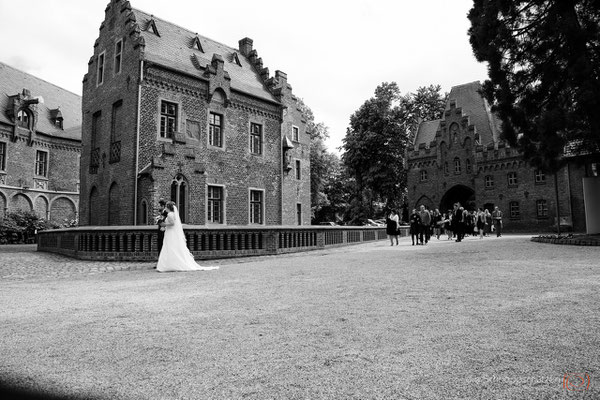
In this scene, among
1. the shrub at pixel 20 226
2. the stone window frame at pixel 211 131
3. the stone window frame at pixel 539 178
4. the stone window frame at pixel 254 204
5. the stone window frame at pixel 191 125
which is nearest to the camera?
the stone window frame at pixel 191 125

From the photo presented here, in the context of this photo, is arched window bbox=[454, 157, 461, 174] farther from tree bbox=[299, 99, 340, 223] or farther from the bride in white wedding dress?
the bride in white wedding dress

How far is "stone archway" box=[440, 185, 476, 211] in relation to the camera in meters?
45.3

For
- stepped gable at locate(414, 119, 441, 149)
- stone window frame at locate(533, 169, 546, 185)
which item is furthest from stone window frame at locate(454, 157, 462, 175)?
stone window frame at locate(533, 169, 546, 185)

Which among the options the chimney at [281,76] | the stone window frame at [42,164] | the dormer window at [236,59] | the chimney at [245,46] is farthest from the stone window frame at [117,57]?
the stone window frame at [42,164]

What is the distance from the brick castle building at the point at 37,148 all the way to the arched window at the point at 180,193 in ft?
63.8

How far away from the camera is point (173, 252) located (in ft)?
39.5

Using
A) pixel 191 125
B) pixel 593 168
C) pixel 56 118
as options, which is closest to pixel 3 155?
pixel 56 118

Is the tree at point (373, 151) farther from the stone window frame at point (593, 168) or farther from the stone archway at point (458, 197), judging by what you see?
the stone window frame at point (593, 168)

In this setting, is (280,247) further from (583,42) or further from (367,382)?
(367,382)

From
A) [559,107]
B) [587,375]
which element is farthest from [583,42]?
[587,375]

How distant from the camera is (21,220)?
30.5m

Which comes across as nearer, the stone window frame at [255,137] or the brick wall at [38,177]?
the stone window frame at [255,137]

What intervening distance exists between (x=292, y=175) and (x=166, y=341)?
27.1 m

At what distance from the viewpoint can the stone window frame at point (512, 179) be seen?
3997cm
